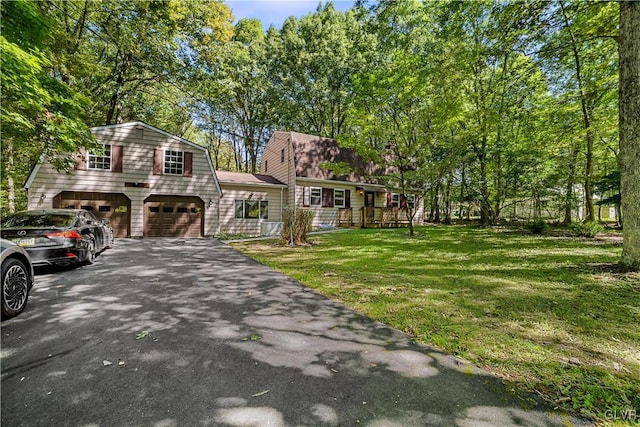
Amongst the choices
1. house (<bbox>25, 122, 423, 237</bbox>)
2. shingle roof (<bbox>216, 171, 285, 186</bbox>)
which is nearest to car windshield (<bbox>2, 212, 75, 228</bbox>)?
house (<bbox>25, 122, 423, 237</bbox>)

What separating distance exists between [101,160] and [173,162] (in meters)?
2.98

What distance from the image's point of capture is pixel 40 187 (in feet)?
37.9

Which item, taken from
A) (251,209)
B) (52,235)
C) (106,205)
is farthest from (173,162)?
(52,235)

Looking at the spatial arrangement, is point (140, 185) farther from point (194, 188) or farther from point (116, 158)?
point (194, 188)

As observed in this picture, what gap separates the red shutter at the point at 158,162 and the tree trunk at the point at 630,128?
645 inches

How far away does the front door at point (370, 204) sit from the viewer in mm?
18750

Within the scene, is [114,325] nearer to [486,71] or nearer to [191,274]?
[191,274]

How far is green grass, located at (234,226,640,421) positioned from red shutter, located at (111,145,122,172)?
10.0m

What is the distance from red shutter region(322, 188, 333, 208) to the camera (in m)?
17.8

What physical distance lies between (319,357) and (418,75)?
36.2 feet

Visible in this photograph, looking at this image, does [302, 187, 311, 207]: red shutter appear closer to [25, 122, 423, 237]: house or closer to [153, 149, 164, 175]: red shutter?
[25, 122, 423, 237]: house

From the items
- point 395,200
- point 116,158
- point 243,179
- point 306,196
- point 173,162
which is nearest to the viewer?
point 116,158

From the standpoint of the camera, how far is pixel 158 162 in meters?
13.8

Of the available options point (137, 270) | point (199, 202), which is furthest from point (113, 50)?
point (137, 270)
